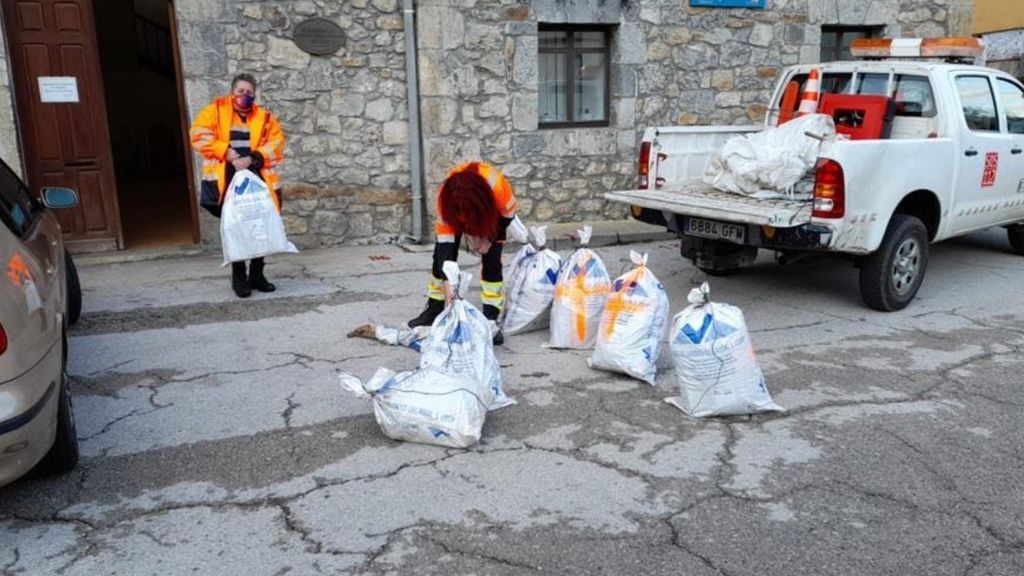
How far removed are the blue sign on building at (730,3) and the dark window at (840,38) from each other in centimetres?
140

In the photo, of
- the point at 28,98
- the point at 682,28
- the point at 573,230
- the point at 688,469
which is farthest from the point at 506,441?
the point at 682,28

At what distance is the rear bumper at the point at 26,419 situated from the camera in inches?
117

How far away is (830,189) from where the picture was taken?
5734 millimetres

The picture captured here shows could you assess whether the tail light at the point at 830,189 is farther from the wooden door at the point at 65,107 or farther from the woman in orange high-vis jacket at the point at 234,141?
the wooden door at the point at 65,107

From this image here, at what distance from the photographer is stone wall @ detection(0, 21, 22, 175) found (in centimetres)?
740

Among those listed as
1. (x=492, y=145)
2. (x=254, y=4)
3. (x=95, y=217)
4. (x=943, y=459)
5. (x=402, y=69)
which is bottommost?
(x=943, y=459)

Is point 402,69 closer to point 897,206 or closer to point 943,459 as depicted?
point 897,206

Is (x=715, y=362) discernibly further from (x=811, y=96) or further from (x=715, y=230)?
(x=811, y=96)

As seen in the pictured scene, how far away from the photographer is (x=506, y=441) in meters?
4.08

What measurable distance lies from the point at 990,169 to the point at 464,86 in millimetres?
5081

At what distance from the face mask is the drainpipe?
8.42ft

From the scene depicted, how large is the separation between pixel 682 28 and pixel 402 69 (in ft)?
11.2

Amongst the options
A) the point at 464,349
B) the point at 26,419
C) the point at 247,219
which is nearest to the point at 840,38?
the point at 247,219

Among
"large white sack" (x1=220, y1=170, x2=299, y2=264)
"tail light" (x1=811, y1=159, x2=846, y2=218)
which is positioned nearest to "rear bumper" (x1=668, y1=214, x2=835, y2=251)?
"tail light" (x1=811, y1=159, x2=846, y2=218)
